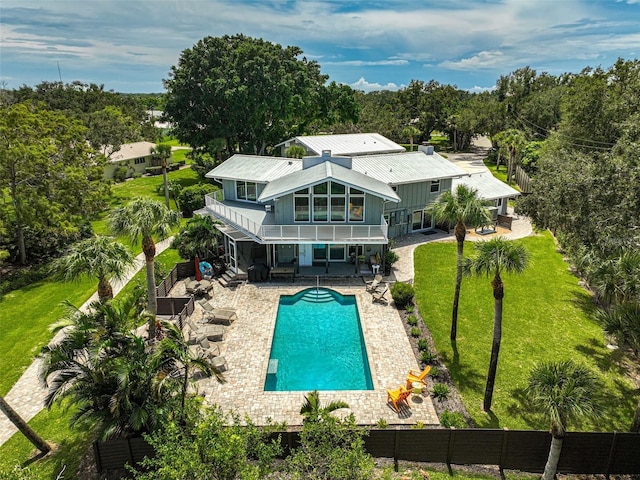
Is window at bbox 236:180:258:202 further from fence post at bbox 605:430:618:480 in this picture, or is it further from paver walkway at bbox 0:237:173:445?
fence post at bbox 605:430:618:480

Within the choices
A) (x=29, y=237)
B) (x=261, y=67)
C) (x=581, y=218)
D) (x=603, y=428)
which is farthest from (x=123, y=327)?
(x=261, y=67)

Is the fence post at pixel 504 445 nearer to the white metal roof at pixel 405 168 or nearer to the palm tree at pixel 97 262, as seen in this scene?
the palm tree at pixel 97 262

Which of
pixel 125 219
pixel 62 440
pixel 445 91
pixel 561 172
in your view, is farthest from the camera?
pixel 445 91

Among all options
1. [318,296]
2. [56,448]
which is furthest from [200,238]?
[56,448]

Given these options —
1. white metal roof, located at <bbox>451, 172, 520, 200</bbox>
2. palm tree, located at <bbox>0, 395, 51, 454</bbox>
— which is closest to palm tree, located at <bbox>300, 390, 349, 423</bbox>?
palm tree, located at <bbox>0, 395, 51, 454</bbox>

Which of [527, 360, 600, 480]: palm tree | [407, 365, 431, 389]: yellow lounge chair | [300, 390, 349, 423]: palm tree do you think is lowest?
[407, 365, 431, 389]: yellow lounge chair

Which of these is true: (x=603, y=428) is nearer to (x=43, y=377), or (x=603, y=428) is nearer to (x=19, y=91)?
(x=43, y=377)
